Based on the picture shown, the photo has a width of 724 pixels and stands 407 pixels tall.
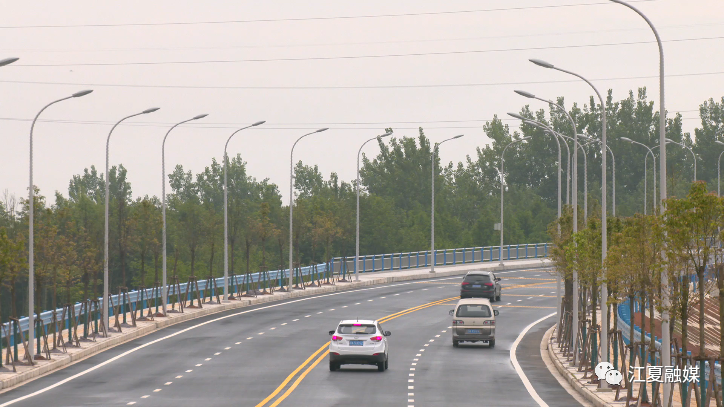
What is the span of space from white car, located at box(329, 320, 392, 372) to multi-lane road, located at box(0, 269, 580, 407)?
1.50ft

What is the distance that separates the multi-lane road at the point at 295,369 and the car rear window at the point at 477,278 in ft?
10.9

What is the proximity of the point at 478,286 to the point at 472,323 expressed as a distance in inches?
649

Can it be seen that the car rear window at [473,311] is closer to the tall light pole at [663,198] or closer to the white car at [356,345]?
the white car at [356,345]

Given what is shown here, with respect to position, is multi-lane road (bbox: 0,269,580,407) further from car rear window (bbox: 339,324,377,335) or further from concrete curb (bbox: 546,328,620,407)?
car rear window (bbox: 339,324,377,335)

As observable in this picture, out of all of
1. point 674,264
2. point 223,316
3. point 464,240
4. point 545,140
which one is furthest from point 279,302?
point 545,140

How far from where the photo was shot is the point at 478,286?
178 feet

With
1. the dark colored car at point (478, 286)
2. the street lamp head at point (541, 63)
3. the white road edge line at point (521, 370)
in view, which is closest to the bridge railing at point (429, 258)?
the dark colored car at point (478, 286)

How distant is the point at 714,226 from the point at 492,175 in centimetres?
11800

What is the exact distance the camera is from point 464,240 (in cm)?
11050

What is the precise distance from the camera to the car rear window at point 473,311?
37656 millimetres

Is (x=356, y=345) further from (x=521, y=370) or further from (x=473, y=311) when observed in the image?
(x=473, y=311)

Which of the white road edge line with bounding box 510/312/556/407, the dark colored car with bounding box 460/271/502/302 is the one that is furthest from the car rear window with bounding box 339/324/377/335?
the dark colored car with bounding box 460/271/502/302

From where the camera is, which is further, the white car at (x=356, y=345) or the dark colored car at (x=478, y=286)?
the dark colored car at (x=478, y=286)

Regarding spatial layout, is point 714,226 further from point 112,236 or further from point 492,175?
point 492,175
